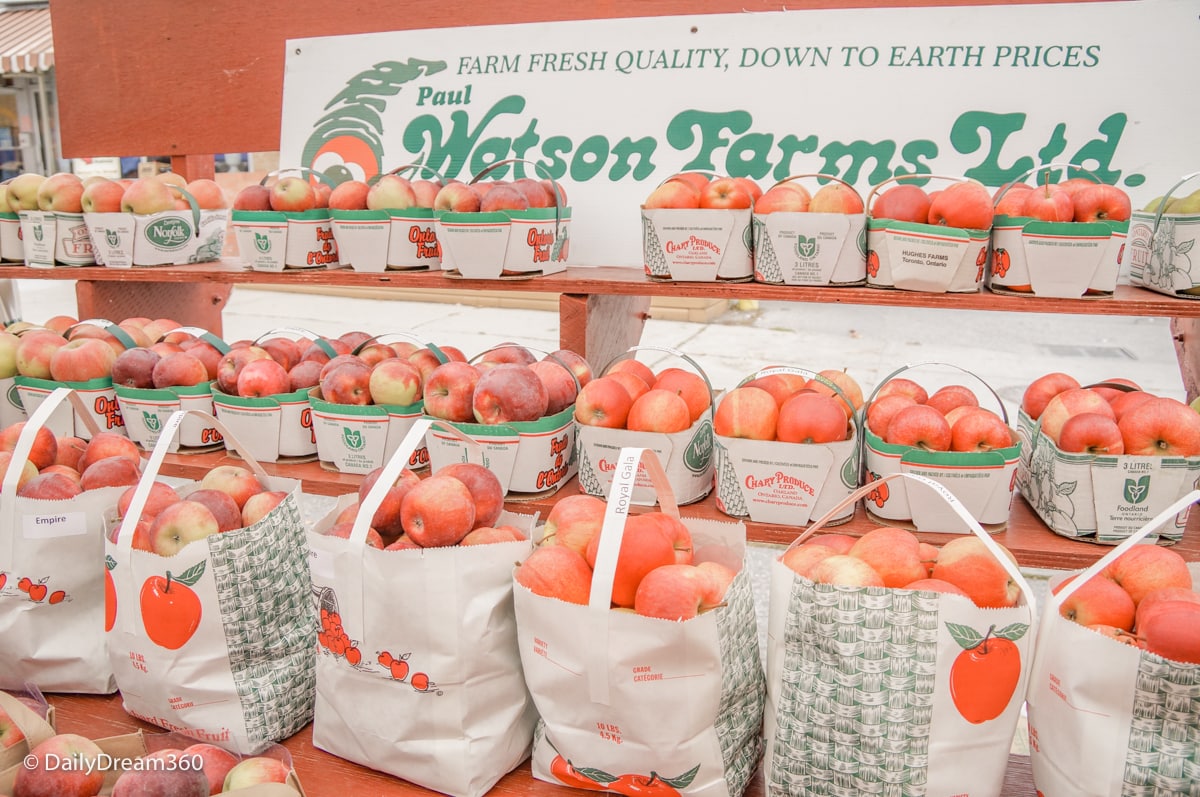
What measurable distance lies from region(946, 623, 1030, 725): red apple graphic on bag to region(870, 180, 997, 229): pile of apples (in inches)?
37.7

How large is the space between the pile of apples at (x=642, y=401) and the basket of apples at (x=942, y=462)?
381mm

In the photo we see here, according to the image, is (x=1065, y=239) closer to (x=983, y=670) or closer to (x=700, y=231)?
(x=700, y=231)

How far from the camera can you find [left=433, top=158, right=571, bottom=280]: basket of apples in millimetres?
2164

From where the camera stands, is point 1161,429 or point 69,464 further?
point 69,464

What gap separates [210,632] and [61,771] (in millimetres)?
347

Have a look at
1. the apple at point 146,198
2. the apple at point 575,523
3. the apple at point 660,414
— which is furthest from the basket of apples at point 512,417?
the apple at point 146,198

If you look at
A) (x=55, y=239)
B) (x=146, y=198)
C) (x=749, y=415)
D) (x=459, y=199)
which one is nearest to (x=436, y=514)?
(x=749, y=415)

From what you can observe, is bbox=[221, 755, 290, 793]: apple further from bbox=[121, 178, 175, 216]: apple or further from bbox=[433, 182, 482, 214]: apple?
bbox=[121, 178, 175, 216]: apple

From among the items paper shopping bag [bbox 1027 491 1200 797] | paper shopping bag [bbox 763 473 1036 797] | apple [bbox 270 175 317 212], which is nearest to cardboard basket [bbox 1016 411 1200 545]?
paper shopping bag [bbox 1027 491 1200 797]

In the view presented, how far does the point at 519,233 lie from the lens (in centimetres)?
217

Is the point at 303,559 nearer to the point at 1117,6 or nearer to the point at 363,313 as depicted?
the point at 1117,6

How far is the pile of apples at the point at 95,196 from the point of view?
2.65m

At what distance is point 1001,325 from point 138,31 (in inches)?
323

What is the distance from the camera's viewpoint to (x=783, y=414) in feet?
5.92
